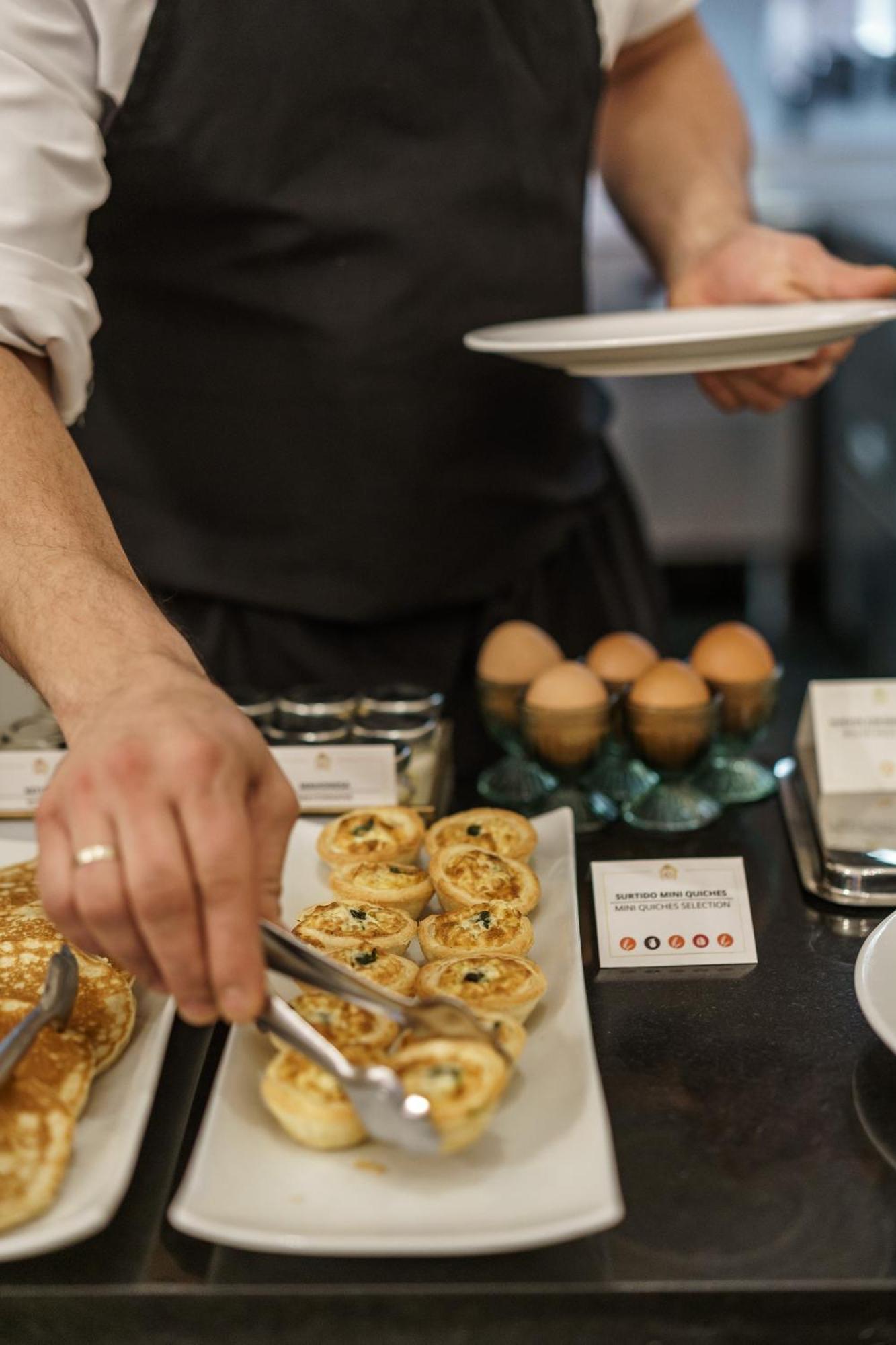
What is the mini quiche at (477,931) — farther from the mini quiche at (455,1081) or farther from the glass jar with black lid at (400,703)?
the glass jar with black lid at (400,703)

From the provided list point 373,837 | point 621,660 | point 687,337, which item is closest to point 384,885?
point 373,837

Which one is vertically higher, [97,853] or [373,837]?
[97,853]

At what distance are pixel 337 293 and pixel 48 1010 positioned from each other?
0.82 meters

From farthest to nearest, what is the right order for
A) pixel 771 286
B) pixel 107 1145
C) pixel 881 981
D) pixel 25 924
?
pixel 771 286 < pixel 25 924 < pixel 881 981 < pixel 107 1145

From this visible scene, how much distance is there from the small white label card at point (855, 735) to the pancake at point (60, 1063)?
26.2 inches

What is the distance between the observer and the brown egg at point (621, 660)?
1.26 metres

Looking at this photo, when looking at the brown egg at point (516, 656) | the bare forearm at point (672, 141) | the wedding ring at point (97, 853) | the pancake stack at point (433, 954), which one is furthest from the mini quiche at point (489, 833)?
the bare forearm at point (672, 141)

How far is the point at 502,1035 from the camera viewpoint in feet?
2.63

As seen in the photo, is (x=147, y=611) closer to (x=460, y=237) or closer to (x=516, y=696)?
(x=516, y=696)

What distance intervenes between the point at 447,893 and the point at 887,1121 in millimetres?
350

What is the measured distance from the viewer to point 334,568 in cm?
147

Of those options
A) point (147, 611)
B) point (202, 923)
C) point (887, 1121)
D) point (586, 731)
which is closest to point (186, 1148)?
point (202, 923)

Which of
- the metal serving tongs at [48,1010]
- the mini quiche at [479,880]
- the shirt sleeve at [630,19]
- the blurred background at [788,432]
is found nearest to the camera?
the metal serving tongs at [48,1010]

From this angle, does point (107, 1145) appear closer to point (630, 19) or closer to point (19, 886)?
point (19, 886)
